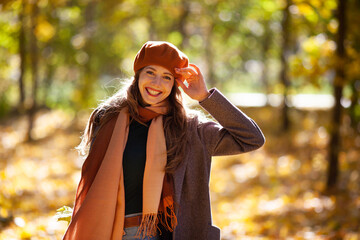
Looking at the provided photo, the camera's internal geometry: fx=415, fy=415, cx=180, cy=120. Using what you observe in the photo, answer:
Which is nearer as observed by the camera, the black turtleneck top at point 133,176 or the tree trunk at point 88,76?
the black turtleneck top at point 133,176

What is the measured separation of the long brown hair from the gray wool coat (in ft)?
0.18

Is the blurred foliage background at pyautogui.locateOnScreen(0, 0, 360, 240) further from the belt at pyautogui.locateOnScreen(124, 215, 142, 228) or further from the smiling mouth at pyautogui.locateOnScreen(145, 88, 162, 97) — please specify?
the belt at pyautogui.locateOnScreen(124, 215, 142, 228)

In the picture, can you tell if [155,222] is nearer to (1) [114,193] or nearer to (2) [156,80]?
(1) [114,193]

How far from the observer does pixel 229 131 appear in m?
2.44

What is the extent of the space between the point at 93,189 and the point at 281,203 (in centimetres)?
538

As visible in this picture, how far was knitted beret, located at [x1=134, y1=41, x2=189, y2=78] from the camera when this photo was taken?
2.47 metres

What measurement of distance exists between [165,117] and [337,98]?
201 inches

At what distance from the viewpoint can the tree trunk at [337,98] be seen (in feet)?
21.9

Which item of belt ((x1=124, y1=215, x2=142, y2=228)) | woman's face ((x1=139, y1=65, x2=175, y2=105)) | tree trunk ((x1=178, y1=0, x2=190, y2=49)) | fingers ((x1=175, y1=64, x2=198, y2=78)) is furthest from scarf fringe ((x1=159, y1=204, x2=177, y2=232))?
tree trunk ((x1=178, y1=0, x2=190, y2=49))

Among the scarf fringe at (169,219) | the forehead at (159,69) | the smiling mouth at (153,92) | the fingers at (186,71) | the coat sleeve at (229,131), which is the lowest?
the scarf fringe at (169,219)

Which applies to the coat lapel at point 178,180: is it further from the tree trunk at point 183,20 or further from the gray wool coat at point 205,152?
the tree trunk at point 183,20

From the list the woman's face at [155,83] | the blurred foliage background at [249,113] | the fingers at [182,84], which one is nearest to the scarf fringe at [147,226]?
the woman's face at [155,83]

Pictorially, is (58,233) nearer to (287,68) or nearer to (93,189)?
(93,189)

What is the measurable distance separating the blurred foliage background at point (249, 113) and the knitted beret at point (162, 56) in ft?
2.96
